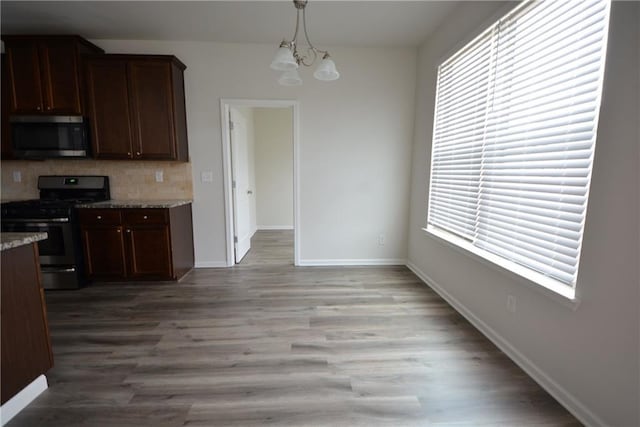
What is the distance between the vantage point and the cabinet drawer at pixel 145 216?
2.92m

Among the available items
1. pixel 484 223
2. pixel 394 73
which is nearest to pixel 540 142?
pixel 484 223

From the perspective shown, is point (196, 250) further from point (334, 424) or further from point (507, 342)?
point (507, 342)

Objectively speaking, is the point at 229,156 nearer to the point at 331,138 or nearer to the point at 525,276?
the point at 331,138

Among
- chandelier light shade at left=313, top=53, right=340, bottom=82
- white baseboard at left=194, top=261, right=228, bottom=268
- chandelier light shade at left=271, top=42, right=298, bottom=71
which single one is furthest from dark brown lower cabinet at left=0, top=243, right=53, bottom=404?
chandelier light shade at left=313, top=53, right=340, bottom=82

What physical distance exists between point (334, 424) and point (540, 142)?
195 centimetres

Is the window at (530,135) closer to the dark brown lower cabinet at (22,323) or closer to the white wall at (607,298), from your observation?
the white wall at (607,298)

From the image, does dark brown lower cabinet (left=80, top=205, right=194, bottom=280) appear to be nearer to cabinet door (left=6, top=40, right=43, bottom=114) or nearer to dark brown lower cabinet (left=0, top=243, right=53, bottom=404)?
cabinet door (left=6, top=40, right=43, bottom=114)

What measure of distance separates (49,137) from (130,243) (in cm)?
145

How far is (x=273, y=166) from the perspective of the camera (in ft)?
19.8

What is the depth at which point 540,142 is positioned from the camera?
162cm

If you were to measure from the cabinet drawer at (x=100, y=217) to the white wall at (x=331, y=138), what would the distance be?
2.76ft

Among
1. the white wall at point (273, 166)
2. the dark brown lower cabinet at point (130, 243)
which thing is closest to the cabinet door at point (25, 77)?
the dark brown lower cabinet at point (130, 243)

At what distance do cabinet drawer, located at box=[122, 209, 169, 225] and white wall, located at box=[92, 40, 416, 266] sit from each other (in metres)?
0.60

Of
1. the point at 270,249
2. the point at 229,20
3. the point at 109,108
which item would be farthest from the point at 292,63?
the point at 270,249
